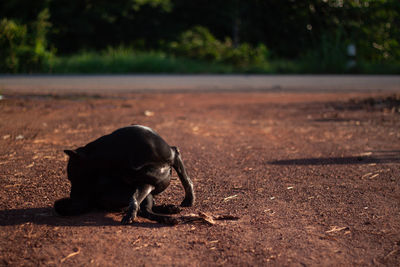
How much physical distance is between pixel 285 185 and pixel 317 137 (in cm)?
255

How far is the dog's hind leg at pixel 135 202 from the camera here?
3113mm

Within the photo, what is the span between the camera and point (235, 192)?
405cm

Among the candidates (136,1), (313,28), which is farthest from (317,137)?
(136,1)

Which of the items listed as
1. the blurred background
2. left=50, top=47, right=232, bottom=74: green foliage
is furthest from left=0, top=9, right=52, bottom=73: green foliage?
left=50, top=47, right=232, bottom=74: green foliage

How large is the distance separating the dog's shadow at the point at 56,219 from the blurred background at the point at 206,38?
13.2 meters

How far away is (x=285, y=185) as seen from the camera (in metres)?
4.28

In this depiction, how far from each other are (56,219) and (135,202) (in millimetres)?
646

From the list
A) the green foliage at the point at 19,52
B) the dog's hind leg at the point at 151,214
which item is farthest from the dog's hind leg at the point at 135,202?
the green foliage at the point at 19,52

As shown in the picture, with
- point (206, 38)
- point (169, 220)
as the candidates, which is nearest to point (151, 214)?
point (169, 220)

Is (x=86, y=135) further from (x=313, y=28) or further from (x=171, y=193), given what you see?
(x=313, y=28)

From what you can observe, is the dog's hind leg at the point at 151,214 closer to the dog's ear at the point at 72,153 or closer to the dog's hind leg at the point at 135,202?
the dog's hind leg at the point at 135,202

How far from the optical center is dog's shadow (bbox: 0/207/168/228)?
320cm

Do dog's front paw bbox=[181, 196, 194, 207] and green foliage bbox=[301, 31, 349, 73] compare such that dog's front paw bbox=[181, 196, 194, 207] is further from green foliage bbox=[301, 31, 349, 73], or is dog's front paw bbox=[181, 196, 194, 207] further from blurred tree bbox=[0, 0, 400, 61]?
blurred tree bbox=[0, 0, 400, 61]

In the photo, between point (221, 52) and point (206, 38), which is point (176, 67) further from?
point (206, 38)
